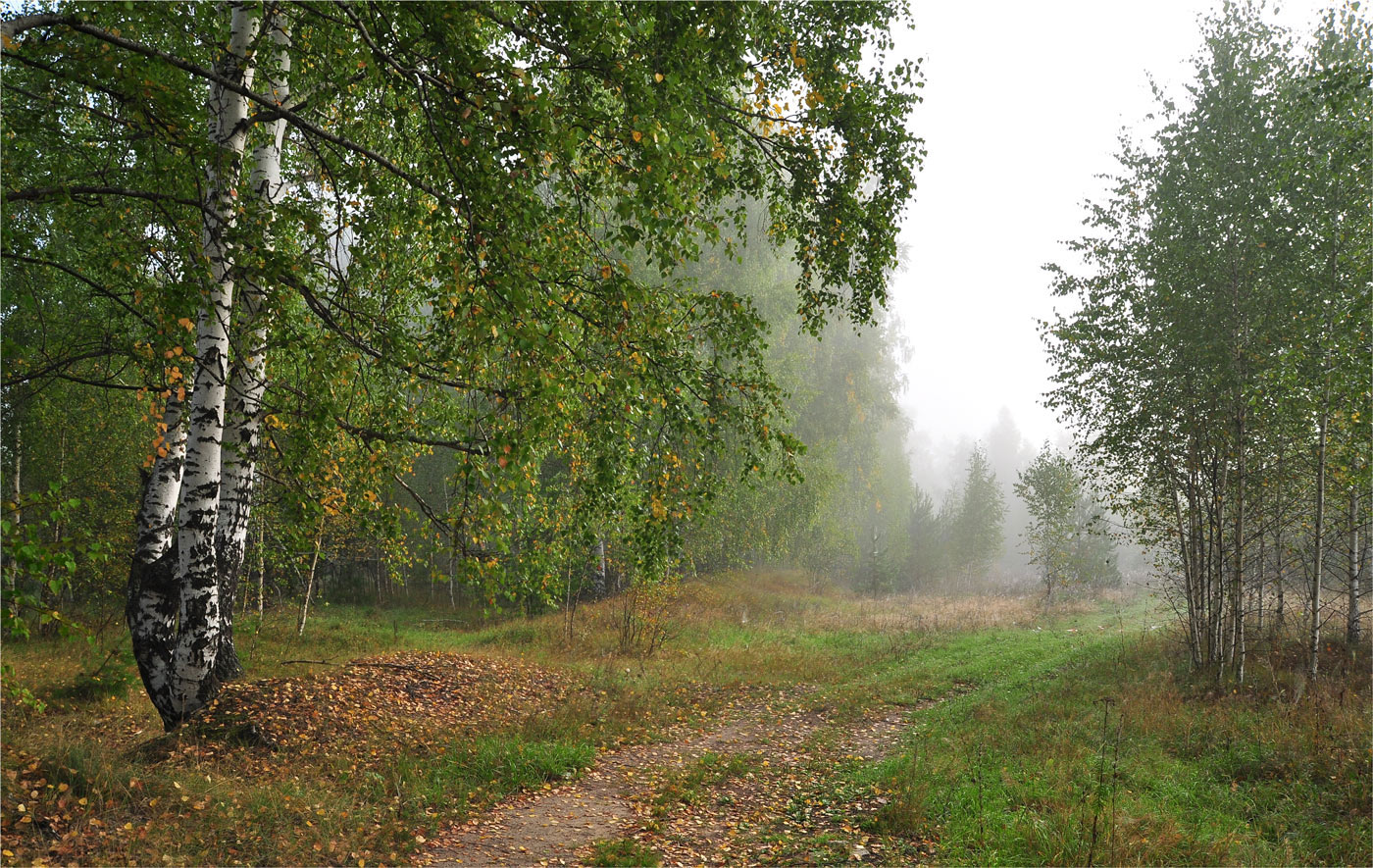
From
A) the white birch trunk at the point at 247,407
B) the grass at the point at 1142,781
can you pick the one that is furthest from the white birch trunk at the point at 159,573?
the grass at the point at 1142,781

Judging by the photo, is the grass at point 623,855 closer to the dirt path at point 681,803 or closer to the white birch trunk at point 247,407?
the dirt path at point 681,803

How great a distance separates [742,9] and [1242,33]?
11.7 m

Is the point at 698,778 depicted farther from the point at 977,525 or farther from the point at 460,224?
the point at 977,525

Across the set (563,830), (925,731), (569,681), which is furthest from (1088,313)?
(563,830)

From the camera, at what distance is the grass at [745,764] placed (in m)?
5.14

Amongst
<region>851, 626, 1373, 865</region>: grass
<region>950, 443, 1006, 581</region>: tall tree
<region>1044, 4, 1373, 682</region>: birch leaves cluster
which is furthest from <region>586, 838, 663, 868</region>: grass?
<region>950, 443, 1006, 581</region>: tall tree

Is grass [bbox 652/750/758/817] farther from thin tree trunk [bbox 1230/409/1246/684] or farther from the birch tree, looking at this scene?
thin tree trunk [bbox 1230/409/1246/684]

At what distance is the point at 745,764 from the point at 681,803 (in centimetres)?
146

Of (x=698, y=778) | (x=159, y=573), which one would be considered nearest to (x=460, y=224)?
(x=159, y=573)

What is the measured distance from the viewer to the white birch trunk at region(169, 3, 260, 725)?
5973 mm

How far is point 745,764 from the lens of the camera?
8.07 metres

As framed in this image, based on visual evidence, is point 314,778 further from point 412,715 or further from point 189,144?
point 189,144

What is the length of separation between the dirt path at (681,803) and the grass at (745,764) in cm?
15

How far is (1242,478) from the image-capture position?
11.5 metres
